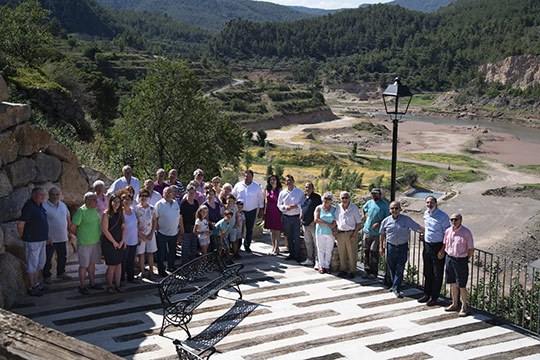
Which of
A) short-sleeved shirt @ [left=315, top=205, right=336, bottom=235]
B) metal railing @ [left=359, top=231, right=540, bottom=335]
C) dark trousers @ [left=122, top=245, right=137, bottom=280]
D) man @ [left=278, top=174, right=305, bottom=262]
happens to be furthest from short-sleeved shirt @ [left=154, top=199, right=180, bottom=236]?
metal railing @ [left=359, top=231, right=540, bottom=335]

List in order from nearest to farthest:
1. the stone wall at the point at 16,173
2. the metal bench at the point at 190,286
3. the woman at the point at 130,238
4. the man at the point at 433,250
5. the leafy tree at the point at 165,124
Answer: the metal bench at the point at 190,286 < the stone wall at the point at 16,173 < the man at the point at 433,250 < the woman at the point at 130,238 < the leafy tree at the point at 165,124

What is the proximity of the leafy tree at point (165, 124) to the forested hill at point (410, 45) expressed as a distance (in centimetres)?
12415

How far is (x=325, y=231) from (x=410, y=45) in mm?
185324

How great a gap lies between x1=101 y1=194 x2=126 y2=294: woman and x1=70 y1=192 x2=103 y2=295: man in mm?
133

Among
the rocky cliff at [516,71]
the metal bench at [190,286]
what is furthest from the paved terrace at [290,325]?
the rocky cliff at [516,71]

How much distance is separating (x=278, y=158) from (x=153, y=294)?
55485 mm

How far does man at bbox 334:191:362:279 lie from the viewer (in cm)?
868

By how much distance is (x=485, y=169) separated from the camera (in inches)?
2373

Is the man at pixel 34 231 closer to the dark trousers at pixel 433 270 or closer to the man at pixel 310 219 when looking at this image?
the man at pixel 310 219

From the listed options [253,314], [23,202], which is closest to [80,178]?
[23,202]

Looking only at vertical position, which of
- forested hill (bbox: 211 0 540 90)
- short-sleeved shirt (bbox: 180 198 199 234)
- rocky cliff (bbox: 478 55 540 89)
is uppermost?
forested hill (bbox: 211 0 540 90)

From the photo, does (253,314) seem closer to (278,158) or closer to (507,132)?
(278,158)

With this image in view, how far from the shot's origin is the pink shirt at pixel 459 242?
7.10 metres

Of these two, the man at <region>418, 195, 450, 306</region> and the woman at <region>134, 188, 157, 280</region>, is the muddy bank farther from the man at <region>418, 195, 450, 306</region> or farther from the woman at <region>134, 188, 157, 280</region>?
the man at <region>418, 195, 450, 306</region>
